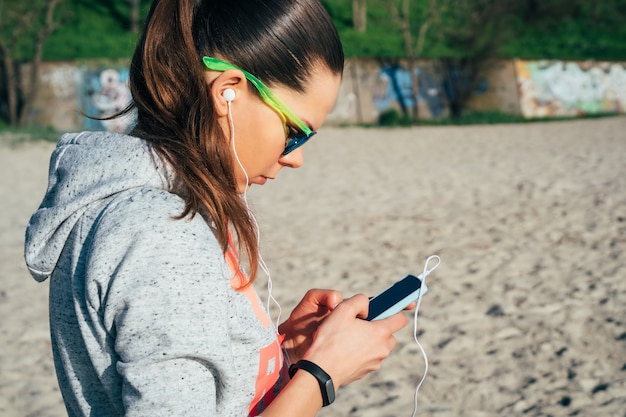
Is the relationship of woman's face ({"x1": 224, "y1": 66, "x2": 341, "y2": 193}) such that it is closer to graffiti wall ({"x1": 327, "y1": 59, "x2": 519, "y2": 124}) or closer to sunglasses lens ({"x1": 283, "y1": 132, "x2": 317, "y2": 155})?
sunglasses lens ({"x1": 283, "y1": 132, "x2": 317, "y2": 155})

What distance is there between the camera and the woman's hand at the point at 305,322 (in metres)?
1.66

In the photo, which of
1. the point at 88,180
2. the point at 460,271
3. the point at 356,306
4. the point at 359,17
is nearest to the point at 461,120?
the point at 359,17

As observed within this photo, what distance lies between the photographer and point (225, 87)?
4.17 feet

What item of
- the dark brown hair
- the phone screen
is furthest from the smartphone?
the dark brown hair

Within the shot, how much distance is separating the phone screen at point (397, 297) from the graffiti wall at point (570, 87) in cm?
2403

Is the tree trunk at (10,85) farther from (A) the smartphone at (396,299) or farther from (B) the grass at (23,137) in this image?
(A) the smartphone at (396,299)

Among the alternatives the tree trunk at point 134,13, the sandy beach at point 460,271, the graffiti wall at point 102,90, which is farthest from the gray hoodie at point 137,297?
the tree trunk at point 134,13

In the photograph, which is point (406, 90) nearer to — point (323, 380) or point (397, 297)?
point (397, 297)

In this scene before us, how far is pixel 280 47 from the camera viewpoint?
1299 mm

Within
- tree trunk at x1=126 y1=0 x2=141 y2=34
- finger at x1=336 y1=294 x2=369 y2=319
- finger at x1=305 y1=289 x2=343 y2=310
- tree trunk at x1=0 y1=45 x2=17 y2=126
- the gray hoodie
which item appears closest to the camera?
the gray hoodie

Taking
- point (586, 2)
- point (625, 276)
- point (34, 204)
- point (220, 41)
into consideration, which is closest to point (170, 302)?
point (220, 41)

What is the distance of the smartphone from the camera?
1518mm

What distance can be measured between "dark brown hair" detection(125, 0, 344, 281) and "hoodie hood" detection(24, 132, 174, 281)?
0.05 m

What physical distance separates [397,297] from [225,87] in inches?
24.2
